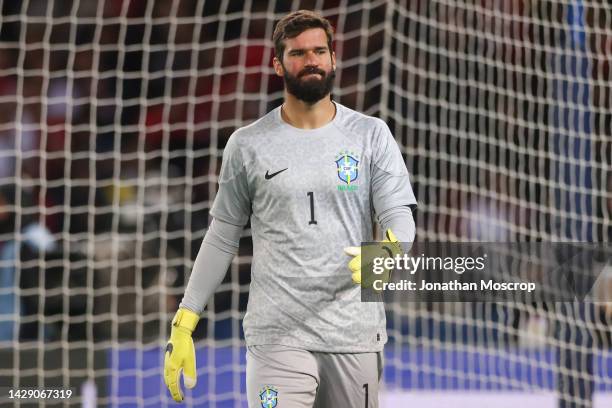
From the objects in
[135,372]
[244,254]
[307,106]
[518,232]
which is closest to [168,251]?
[244,254]

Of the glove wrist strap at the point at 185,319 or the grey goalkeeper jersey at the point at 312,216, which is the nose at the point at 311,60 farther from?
the glove wrist strap at the point at 185,319

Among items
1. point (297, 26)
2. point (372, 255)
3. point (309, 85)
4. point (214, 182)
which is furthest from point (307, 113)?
point (214, 182)

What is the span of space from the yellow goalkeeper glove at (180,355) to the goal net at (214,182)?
1948 millimetres

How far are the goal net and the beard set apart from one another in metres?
2.17

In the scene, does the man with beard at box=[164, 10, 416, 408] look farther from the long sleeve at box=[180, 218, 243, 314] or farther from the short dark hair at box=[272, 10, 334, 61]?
the long sleeve at box=[180, 218, 243, 314]

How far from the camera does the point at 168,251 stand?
605 cm

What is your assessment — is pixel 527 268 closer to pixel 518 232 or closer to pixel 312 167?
pixel 518 232

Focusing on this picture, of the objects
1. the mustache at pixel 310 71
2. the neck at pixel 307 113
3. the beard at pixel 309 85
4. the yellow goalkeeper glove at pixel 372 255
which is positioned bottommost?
the yellow goalkeeper glove at pixel 372 255

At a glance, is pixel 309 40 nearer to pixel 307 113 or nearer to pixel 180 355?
pixel 307 113

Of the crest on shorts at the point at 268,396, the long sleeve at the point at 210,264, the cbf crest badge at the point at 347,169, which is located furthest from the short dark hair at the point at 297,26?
the crest on shorts at the point at 268,396

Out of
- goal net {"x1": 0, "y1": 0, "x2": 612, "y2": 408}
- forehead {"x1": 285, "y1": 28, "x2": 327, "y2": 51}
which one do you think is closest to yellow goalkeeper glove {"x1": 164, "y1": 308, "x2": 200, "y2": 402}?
forehead {"x1": 285, "y1": 28, "x2": 327, "y2": 51}

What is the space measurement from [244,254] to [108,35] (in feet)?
5.17

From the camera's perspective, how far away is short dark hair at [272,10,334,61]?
291 centimetres

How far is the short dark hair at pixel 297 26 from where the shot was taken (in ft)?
9.56
